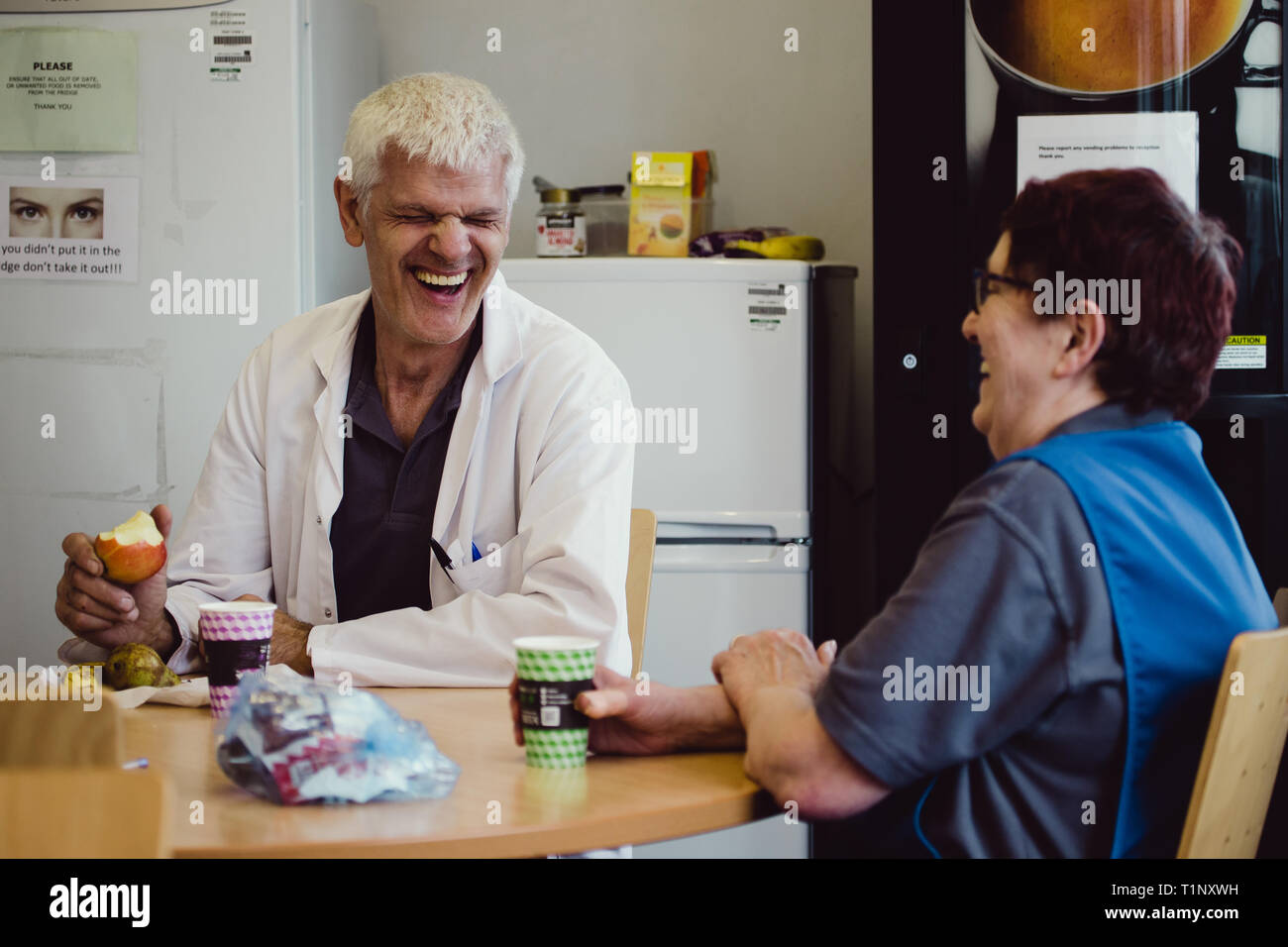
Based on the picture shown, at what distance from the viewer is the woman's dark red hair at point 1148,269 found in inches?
45.6

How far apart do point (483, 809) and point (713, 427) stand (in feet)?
6.01

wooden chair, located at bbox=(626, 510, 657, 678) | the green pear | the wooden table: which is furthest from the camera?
wooden chair, located at bbox=(626, 510, 657, 678)

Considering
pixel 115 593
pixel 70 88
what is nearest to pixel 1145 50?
pixel 115 593

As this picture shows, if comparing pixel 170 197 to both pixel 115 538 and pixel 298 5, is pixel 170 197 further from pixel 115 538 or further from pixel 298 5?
pixel 115 538

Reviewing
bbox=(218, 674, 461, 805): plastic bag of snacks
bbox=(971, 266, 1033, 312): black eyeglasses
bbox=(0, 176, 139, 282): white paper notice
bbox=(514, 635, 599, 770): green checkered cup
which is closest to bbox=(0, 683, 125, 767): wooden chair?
bbox=(218, 674, 461, 805): plastic bag of snacks

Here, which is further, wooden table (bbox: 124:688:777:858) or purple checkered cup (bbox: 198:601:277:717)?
purple checkered cup (bbox: 198:601:277:717)

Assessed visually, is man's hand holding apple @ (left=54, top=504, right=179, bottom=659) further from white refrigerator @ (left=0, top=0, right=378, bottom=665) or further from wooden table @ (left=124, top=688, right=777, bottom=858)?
white refrigerator @ (left=0, top=0, right=378, bottom=665)

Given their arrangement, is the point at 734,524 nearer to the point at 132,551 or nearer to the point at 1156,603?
the point at 132,551

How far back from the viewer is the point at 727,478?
2.82 metres

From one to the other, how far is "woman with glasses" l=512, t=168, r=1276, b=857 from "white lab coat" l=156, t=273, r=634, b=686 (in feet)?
1.17

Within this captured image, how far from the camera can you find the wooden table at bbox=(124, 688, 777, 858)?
0.97 meters
